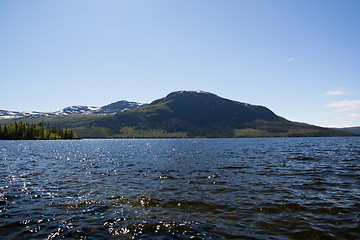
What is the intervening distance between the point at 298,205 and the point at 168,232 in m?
11.3

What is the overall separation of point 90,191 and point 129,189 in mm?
3916

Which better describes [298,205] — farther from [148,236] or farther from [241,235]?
[148,236]

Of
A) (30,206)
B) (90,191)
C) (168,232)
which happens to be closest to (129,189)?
(90,191)

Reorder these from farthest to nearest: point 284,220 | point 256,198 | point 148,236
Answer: point 256,198
point 284,220
point 148,236

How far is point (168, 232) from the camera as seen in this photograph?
40.5 ft

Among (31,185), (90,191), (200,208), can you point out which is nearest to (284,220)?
(200,208)

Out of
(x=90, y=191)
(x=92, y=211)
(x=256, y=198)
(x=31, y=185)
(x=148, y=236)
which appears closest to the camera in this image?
(x=148, y=236)

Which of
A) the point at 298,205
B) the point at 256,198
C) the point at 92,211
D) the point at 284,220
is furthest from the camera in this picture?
the point at 256,198

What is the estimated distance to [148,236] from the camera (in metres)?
11.8

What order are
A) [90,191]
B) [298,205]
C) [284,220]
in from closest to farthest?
1. [284,220]
2. [298,205]
3. [90,191]

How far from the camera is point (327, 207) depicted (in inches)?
664

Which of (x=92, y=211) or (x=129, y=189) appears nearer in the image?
(x=92, y=211)

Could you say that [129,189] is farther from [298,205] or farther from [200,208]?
[298,205]

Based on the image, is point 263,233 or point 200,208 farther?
point 200,208
